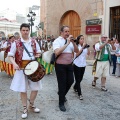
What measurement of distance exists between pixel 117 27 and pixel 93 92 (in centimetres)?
760

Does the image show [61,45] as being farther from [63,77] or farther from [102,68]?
[102,68]

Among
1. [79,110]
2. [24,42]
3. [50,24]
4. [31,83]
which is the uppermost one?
[50,24]

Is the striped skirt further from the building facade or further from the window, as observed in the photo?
the building facade

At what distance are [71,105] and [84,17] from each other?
10449 millimetres

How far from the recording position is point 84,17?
14953mm

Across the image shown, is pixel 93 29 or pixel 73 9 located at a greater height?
pixel 73 9

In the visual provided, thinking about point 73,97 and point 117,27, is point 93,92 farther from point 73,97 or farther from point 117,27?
point 117,27

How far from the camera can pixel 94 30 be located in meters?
14.2

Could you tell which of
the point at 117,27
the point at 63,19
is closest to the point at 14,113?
the point at 117,27

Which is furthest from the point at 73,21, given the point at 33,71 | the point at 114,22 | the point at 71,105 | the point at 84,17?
the point at 33,71

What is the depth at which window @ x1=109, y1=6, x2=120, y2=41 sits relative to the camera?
13.2 m

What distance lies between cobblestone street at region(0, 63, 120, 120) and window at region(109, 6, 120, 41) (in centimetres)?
671

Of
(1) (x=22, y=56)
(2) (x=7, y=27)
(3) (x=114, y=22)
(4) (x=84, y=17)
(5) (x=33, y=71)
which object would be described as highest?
(2) (x=7, y=27)

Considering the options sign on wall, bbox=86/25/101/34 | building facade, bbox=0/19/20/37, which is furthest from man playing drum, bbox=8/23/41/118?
building facade, bbox=0/19/20/37
